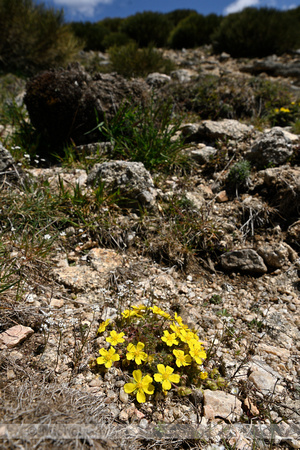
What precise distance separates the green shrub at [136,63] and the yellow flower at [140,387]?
6012mm

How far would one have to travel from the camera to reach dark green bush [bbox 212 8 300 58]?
11594 mm

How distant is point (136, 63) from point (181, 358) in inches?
262

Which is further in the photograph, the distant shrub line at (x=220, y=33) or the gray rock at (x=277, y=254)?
the distant shrub line at (x=220, y=33)

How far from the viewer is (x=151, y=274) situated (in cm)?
262

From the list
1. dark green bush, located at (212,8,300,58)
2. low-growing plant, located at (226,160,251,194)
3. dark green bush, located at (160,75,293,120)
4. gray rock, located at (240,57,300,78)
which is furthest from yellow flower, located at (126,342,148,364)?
dark green bush, located at (212,8,300,58)

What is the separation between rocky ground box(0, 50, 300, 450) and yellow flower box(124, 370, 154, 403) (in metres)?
0.10

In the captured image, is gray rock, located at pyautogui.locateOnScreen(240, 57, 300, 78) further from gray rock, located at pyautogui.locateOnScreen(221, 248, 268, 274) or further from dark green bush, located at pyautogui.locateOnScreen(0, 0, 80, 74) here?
gray rock, located at pyautogui.locateOnScreen(221, 248, 268, 274)

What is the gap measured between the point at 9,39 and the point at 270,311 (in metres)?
8.61

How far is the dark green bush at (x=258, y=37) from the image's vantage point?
11594mm

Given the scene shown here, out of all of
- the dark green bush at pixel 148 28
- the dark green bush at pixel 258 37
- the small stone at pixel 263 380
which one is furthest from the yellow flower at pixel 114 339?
the dark green bush at pixel 148 28

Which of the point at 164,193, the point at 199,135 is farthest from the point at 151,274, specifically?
the point at 199,135

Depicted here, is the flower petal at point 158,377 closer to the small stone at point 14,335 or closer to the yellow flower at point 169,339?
the yellow flower at point 169,339

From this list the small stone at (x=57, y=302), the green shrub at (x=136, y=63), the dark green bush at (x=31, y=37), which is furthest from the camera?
the dark green bush at (x=31, y=37)

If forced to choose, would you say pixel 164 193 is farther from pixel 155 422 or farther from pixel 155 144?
pixel 155 422
